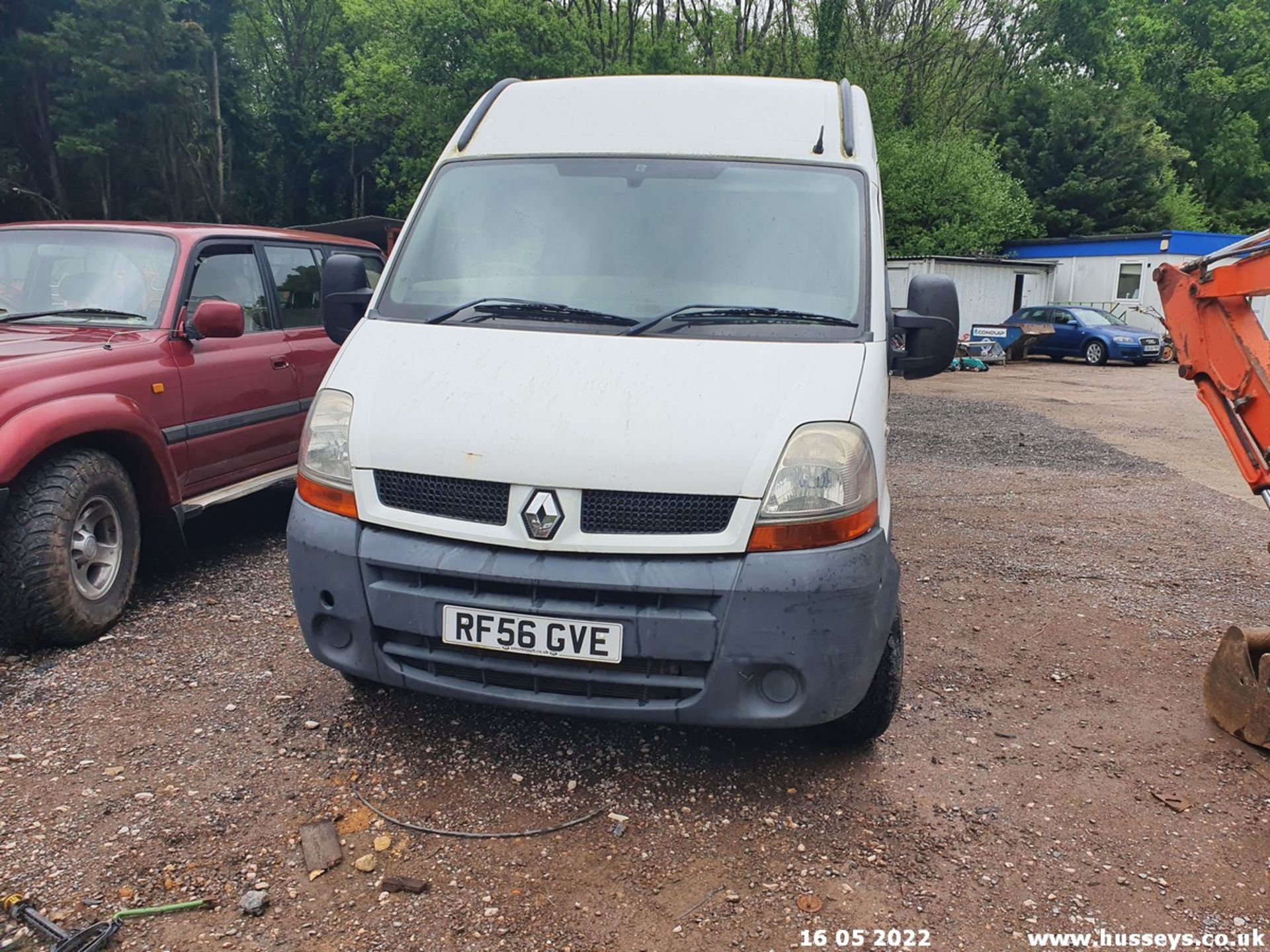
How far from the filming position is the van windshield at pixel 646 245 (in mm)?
3316

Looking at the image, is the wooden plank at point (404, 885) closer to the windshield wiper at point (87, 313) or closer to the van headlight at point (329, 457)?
the van headlight at point (329, 457)

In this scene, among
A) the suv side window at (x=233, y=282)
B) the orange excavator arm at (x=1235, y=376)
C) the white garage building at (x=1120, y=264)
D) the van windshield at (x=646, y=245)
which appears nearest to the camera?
the van windshield at (x=646, y=245)

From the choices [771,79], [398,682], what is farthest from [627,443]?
[771,79]

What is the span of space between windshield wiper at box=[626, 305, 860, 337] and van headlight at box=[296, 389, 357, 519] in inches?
42.2

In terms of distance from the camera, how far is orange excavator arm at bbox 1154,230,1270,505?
373 centimetres

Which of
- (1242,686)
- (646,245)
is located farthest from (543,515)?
(1242,686)

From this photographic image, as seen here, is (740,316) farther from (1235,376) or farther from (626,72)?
(626,72)

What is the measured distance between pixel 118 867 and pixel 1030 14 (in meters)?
46.5

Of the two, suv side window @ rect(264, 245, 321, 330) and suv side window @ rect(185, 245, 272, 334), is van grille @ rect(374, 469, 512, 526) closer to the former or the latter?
suv side window @ rect(185, 245, 272, 334)

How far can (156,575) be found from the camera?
492cm

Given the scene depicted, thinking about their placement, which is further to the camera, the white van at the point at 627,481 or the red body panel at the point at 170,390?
the red body panel at the point at 170,390

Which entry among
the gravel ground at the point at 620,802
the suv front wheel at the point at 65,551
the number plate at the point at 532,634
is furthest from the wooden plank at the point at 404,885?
the suv front wheel at the point at 65,551

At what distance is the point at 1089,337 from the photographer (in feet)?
76.3

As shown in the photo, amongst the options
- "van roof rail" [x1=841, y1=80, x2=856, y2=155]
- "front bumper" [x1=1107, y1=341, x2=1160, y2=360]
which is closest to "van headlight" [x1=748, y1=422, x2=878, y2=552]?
"van roof rail" [x1=841, y1=80, x2=856, y2=155]
